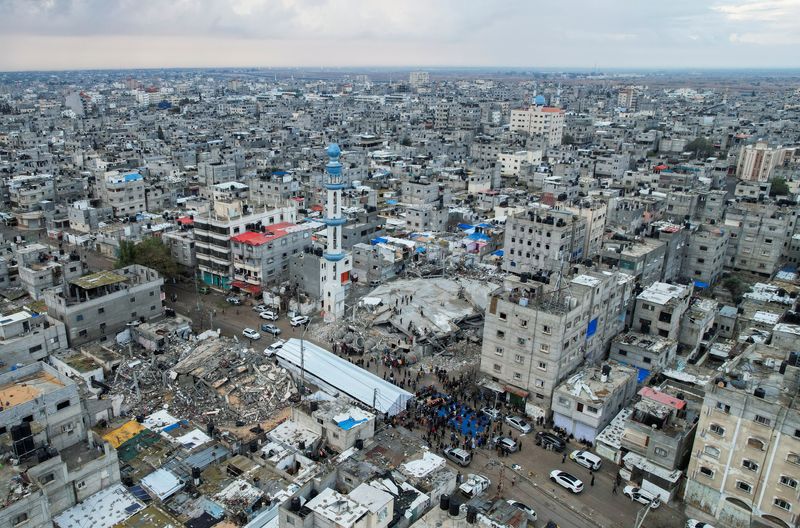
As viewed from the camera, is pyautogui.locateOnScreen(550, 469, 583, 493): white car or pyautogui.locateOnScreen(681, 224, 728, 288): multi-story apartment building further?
pyautogui.locateOnScreen(681, 224, 728, 288): multi-story apartment building

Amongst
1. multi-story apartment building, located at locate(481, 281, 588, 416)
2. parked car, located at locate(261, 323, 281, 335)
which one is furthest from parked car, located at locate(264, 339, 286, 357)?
multi-story apartment building, located at locate(481, 281, 588, 416)

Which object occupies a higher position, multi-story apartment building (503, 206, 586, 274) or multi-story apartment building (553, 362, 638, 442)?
multi-story apartment building (503, 206, 586, 274)

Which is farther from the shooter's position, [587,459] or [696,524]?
[587,459]

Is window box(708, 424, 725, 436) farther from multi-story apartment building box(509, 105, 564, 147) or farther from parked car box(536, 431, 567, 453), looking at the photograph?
multi-story apartment building box(509, 105, 564, 147)

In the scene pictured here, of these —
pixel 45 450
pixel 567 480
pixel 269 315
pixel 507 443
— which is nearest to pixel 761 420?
pixel 567 480

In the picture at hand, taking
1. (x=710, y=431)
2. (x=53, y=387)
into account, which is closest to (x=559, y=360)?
(x=710, y=431)

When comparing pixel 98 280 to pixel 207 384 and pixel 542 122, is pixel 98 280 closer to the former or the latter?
pixel 207 384

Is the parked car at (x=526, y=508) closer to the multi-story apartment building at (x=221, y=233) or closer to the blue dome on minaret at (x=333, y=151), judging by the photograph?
the blue dome on minaret at (x=333, y=151)
